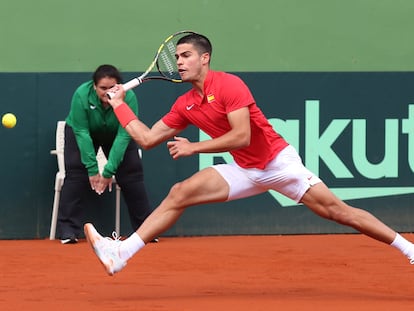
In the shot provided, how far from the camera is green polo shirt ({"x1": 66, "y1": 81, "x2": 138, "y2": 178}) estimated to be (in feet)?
31.7

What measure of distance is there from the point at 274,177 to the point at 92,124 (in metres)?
3.32

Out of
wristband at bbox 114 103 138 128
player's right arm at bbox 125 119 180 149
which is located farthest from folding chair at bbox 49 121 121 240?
wristband at bbox 114 103 138 128

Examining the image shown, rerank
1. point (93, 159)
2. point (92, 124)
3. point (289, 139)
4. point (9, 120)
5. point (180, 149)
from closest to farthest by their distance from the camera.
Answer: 1. point (180, 149)
2. point (93, 159)
3. point (92, 124)
4. point (9, 120)
5. point (289, 139)

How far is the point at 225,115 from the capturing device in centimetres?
671

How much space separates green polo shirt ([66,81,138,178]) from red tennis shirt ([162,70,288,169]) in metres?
2.82

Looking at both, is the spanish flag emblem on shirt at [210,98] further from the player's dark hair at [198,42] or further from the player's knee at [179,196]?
the player's knee at [179,196]

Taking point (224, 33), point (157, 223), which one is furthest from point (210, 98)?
point (224, 33)

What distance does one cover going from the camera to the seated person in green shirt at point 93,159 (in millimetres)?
9672

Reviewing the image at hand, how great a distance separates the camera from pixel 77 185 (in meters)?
10.1

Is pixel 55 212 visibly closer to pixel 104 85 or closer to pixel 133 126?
pixel 104 85

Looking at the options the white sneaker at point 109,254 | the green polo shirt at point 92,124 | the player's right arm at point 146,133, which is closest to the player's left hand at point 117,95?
the player's right arm at point 146,133

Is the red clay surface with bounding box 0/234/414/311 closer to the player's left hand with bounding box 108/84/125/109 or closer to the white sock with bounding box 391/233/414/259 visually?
the white sock with bounding box 391/233/414/259

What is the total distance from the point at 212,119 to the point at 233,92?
24cm

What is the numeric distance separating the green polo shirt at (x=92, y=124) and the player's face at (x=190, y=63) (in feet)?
9.39
